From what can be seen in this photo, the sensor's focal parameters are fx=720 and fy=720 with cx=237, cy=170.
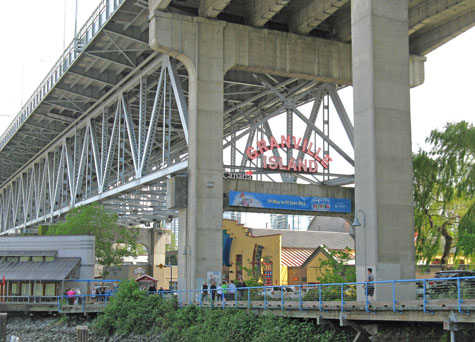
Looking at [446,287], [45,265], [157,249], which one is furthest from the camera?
[157,249]

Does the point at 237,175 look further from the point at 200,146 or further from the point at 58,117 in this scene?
the point at 58,117

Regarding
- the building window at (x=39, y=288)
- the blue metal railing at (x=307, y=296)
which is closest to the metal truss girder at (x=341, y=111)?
the blue metal railing at (x=307, y=296)

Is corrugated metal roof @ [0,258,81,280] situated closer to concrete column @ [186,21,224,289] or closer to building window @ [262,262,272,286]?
concrete column @ [186,21,224,289]

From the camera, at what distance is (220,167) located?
4056cm

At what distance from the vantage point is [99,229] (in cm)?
5959

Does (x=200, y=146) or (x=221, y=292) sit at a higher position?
(x=200, y=146)

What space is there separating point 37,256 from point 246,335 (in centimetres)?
2711

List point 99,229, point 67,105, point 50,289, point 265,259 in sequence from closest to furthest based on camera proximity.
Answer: point 50,289 < point 99,229 < point 265,259 < point 67,105

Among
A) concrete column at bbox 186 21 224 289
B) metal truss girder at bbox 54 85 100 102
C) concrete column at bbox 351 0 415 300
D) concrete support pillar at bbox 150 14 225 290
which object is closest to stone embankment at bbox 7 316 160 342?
concrete support pillar at bbox 150 14 225 290

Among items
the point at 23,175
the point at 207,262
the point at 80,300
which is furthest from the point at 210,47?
the point at 23,175

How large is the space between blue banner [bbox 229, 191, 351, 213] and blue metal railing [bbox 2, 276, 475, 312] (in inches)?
245

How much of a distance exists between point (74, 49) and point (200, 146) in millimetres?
16626

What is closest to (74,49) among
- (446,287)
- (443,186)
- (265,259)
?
(265,259)

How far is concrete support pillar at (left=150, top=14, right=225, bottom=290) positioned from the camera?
130 ft
